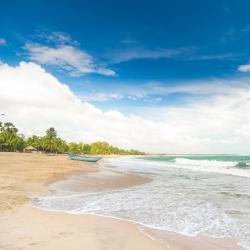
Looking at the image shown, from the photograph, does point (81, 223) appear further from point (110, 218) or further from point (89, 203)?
point (89, 203)

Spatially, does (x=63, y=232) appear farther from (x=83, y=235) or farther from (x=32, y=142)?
(x=32, y=142)

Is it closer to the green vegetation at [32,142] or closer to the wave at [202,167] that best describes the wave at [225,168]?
the wave at [202,167]

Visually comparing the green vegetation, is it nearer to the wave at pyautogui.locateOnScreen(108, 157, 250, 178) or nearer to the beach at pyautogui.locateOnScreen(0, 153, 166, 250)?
the wave at pyautogui.locateOnScreen(108, 157, 250, 178)

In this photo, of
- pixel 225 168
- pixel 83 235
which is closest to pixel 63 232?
pixel 83 235

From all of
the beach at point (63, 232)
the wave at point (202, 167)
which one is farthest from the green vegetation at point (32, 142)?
the beach at point (63, 232)

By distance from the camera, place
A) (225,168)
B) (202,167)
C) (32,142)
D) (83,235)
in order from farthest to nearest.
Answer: (32,142), (202,167), (225,168), (83,235)

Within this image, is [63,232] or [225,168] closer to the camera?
[63,232]

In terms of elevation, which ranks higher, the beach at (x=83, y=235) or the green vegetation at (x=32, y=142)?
the green vegetation at (x=32, y=142)

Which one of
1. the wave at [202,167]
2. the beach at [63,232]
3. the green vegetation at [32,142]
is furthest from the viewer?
the green vegetation at [32,142]

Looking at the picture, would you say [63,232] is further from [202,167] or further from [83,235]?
[202,167]

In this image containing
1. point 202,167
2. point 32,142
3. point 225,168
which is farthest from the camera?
point 32,142

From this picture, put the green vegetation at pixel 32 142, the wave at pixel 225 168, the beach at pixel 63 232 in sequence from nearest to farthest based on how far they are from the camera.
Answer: the beach at pixel 63 232 → the wave at pixel 225 168 → the green vegetation at pixel 32 142

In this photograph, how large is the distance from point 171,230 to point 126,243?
6.27 feet

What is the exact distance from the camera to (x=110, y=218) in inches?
339
